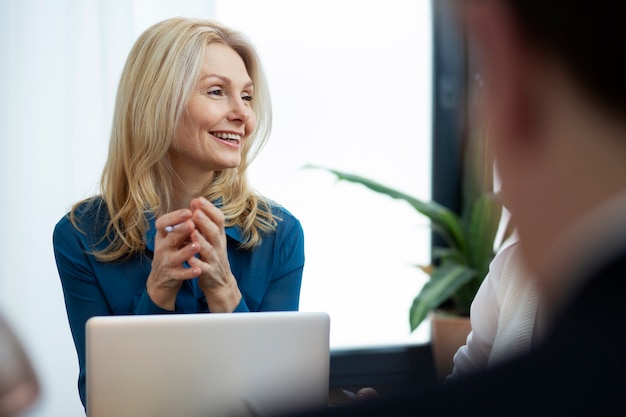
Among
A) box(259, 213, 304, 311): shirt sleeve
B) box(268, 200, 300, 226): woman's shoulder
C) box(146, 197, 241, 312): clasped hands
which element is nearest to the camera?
box(146, 197, 241, 312): clasped hands

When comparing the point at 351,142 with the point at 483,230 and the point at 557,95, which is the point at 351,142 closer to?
the point at 483,230

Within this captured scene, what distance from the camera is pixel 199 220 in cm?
171

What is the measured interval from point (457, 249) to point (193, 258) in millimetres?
2047

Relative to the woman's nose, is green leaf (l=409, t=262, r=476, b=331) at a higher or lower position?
lower

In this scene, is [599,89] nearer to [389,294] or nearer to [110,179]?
[110,179]

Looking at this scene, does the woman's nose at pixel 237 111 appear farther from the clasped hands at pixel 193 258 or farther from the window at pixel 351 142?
the window at pixel 351 142

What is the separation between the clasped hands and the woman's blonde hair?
0.67 ft

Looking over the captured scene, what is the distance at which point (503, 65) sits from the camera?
1.43 ft

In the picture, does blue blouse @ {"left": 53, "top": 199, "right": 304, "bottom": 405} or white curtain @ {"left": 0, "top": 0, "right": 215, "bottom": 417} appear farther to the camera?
white curtain @ {"left": 0, "top": 0, "right": 215, "bottom": 417}

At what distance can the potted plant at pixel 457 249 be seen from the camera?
3.29 meters

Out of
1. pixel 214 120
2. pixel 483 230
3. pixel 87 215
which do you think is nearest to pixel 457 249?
pixel 483 230

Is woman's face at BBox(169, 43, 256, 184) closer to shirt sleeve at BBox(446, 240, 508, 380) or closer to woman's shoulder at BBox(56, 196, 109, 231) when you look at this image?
woman's shoulder at BBox(56, 196, 109, 231)

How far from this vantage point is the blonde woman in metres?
1.87

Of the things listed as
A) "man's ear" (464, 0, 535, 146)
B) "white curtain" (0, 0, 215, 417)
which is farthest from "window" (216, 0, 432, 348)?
"man's ear" (464, 0, 535, 146)
